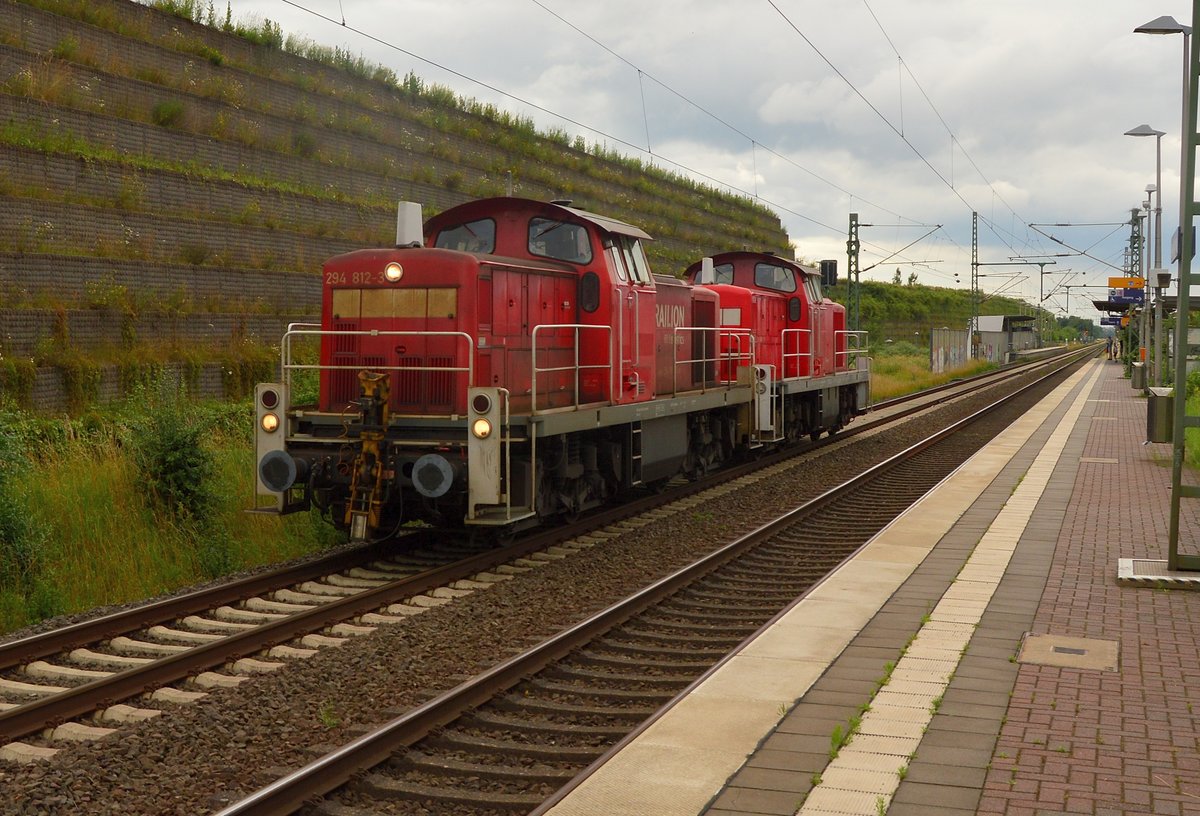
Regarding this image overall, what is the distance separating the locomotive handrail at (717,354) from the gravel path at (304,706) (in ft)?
14.6

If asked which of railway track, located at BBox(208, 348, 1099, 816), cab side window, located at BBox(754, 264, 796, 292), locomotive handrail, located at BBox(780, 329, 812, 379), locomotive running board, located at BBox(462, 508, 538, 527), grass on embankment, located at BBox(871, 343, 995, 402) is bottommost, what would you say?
railway track, located at BBox(208, 348, 1099, 816)

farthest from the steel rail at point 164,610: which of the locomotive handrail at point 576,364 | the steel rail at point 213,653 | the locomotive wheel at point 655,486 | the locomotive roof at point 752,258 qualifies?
the locomotive roof at point 752,258

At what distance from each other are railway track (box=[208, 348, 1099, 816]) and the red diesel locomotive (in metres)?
2.00

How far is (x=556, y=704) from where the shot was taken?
625 cm

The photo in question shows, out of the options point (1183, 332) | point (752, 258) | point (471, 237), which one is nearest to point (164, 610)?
point (471, 237)

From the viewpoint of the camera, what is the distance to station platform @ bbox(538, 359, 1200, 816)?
4539 mm

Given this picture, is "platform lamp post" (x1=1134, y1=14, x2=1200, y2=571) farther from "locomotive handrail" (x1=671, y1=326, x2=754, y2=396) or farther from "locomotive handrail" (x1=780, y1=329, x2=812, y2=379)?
"locomotive handrail" (x1=780, y1=329, x2=812, y2=379)

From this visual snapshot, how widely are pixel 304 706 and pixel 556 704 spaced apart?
139 centimetres

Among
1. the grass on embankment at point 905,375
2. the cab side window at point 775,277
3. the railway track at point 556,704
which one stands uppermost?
the cab side window at point 775,277

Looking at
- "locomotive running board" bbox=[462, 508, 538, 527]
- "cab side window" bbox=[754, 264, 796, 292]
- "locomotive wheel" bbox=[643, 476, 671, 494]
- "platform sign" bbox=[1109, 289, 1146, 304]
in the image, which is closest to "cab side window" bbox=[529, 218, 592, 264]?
"locomotive running board" bbox=[462, 508, 538, 527]

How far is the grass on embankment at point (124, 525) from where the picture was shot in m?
9.34

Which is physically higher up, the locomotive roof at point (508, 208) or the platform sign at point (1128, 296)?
the platform sign at point (1128, 296)

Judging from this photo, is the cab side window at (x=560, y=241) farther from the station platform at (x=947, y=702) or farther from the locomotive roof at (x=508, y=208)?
the station platform at (x=947, y=702)

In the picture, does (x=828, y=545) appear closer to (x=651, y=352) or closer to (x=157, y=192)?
(x=651, y=352)
